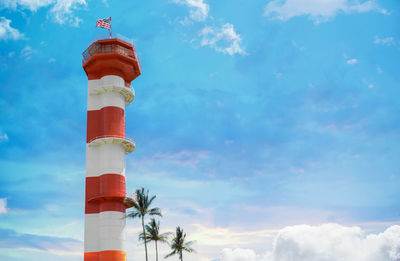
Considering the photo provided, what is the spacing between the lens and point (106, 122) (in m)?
54.4

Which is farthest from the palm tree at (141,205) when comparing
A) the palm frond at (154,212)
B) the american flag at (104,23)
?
the american flag at (104,23)

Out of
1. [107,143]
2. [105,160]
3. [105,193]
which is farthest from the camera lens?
[107,143]

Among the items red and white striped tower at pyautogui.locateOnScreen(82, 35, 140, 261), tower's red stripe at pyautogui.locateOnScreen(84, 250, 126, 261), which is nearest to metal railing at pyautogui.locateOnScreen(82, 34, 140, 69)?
red and white striped tower at pyautogui.locateOnScreen(82, 35, 140, 261)

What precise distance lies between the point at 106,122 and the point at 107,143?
120 inches

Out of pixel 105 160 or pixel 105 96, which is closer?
pixel 105 160

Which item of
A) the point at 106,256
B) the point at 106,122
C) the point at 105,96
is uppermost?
the point at 105,96

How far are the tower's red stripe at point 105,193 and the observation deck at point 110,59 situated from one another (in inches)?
637

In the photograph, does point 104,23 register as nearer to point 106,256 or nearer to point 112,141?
point 112,141

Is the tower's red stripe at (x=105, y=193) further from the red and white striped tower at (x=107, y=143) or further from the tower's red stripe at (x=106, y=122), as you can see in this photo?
the tower's red stripe at (x=106, y=122)

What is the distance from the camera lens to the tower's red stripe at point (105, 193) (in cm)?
5062

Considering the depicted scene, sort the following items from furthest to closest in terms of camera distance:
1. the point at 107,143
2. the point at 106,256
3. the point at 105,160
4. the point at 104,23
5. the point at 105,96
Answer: the point at 104,23 → the point at 105,96 → the point at 107,143 → the point at 105,160 → the point at 106,256

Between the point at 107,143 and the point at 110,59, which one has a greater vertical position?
the point at 110,59

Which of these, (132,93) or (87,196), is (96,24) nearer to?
(132,93)

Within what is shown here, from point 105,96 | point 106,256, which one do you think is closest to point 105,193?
point 106,256
